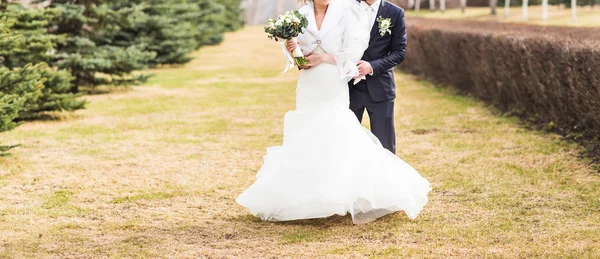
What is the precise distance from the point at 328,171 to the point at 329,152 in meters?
0.16

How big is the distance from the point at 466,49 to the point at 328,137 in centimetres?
938

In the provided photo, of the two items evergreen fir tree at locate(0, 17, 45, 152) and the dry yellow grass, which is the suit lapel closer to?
evergreen fir tree at locate(0, 17, 45, 152)

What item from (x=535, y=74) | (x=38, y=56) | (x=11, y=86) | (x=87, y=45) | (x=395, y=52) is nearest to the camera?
(x=395, y=52)

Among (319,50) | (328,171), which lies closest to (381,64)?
(319,50)

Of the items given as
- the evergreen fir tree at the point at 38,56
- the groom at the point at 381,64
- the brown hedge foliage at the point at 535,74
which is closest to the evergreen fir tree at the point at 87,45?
the evergreen fir tree at the point at 38,56

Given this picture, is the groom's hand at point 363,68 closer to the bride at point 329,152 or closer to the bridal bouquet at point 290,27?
the bride at point 329,152

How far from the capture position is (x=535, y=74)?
11227 millimetres

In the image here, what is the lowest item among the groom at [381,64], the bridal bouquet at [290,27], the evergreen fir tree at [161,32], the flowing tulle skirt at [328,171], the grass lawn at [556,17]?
the grass lawn at [556,17]

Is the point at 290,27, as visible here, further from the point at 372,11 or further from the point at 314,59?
the point at 372,11

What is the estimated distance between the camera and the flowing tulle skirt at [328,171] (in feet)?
19.7

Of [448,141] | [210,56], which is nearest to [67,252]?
[448,141]

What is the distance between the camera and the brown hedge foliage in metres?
9.48

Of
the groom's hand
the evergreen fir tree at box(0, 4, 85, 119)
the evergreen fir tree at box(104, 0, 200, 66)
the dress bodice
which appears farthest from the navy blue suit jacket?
the evergreen fir tree at box(104, 0, 200, 66)

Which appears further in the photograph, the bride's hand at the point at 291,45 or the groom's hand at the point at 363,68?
the groom's hand at the point at 363,68
